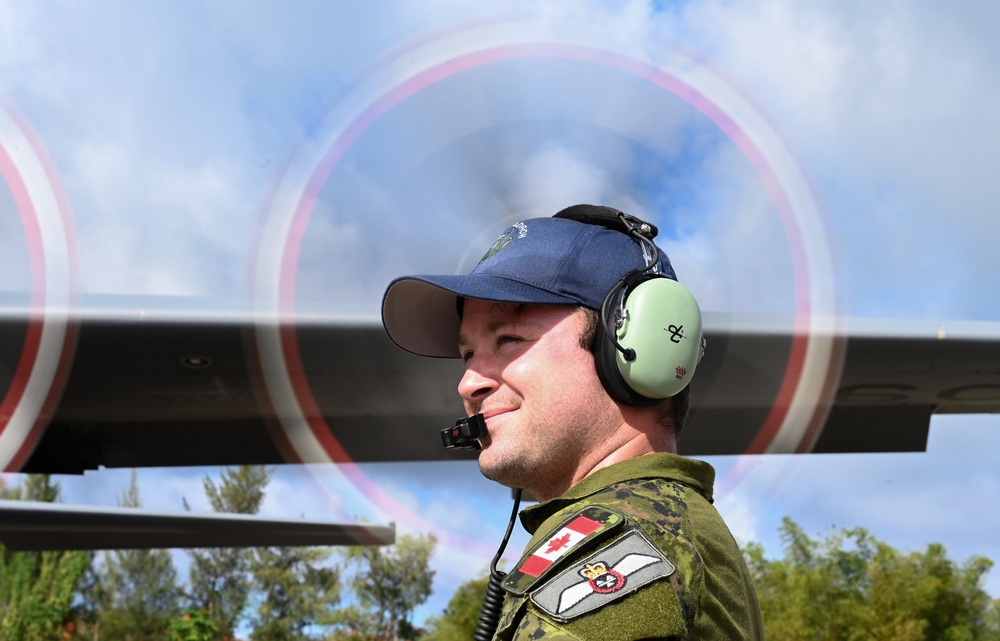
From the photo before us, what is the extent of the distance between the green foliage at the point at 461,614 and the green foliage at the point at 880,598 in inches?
163

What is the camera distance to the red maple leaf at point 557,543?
1.10m

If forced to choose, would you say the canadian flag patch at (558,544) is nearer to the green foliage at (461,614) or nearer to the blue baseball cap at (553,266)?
the blue baseball cap at (553,266)

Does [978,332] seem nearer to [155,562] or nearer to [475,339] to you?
[475,339]

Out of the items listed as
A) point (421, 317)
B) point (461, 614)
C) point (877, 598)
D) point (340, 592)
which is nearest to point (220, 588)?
point (340, 592)

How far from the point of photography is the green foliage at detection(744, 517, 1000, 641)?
995 centimetres

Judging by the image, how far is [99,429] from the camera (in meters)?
7.53

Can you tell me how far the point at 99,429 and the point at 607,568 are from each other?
24.1ft

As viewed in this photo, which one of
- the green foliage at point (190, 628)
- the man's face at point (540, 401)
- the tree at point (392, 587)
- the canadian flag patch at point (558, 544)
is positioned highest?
the tree at point (392, 587)

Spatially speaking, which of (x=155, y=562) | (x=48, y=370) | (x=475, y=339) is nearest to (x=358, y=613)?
(x=155, y=562)

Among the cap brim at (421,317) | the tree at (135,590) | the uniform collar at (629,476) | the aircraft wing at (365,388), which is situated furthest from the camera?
the tree at (135,590)

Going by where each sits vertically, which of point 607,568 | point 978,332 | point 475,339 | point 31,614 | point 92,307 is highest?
point 31,614

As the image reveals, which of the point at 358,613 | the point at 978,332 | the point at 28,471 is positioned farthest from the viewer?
the point at 358,613

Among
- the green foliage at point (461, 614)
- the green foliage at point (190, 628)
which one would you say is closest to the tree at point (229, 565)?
the green foliage at point (461, 614)

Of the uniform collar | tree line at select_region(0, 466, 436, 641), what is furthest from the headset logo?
tree line at select_region(0, 466, 436, 641)
